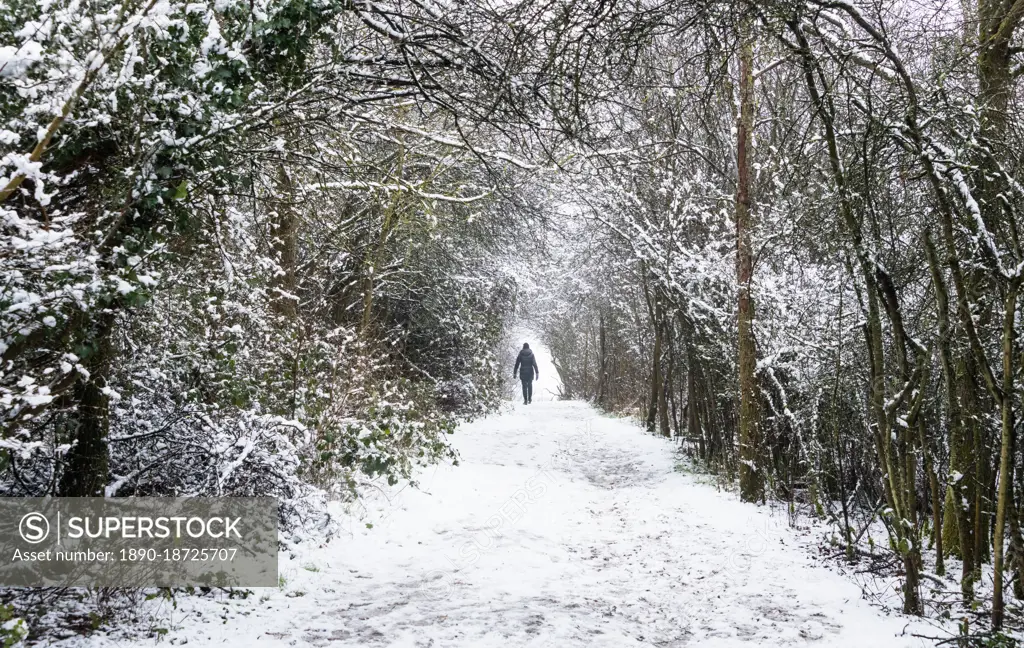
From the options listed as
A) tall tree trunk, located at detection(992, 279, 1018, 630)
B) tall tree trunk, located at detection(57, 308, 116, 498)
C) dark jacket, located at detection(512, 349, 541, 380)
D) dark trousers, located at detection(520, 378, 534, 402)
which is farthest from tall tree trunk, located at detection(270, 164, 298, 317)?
dark trousers, located at detection(520, 378, 534, 402)

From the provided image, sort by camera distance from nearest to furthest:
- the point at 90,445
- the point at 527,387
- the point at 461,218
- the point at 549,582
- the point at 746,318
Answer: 1. the point at 90,445
2. the point at 549,582
3. the point at 746,318
4. the point at 461,218
5. the point at 527,387

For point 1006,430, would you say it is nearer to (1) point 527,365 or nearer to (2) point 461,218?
(2) point 461,218

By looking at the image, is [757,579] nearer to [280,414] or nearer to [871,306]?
[871,306]

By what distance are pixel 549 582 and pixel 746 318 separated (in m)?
4.09

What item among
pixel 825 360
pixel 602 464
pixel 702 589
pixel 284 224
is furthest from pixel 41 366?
pixel 602 464

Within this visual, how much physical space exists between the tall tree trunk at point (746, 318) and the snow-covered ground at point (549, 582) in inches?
16.2

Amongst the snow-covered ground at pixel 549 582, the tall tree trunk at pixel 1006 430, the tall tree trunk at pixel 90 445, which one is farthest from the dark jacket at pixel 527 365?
the tall tree trunk at pixel 1006 430

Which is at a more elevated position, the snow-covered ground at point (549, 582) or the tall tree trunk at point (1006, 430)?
the tall tree trunk at point (1006, 430)

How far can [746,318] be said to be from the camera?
7.79 m

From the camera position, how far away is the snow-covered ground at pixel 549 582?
4027 mm

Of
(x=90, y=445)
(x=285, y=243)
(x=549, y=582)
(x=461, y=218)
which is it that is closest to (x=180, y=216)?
(x=90, y=445)

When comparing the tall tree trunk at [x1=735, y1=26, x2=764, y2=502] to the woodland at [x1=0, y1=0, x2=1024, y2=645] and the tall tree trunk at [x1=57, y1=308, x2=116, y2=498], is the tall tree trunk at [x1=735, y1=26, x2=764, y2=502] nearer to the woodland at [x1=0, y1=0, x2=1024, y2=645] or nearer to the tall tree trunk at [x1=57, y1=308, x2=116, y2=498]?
the woodland at [x1=0, y1=0, x2=1024, y2=645]

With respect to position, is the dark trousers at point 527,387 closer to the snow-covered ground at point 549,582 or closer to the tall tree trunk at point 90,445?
the snow-covered ground at point 549,582

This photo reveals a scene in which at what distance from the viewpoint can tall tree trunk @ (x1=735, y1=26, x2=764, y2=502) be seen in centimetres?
770
